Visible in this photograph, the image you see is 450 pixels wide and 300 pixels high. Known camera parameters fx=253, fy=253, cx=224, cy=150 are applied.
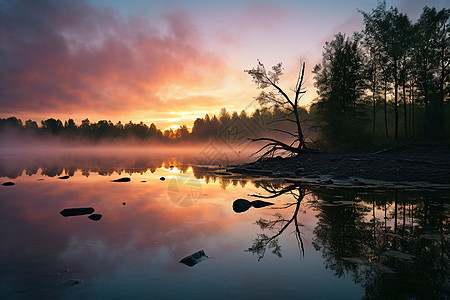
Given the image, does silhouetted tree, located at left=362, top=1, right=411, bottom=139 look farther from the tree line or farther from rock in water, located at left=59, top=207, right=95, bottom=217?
rock in water, located at left=59, top=207, right=95, bottom=217

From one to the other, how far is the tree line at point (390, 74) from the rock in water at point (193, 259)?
97.2ft

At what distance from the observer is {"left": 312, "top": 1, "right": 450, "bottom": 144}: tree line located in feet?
95.6

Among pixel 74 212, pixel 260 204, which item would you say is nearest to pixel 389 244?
pixel 260 204

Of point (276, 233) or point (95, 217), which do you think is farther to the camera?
point (95, 217)

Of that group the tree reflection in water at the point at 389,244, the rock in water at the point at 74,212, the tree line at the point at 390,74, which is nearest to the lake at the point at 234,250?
the tree reflection in water at the point at 389,244

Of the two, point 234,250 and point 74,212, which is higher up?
point 74,212

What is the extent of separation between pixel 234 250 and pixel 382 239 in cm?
374

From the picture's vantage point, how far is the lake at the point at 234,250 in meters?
4.19

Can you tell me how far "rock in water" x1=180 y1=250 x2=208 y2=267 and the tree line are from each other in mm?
29641

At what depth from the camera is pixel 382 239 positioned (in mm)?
6348

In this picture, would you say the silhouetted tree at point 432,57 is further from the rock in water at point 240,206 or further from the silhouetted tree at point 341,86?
the rock in water at point 240,206

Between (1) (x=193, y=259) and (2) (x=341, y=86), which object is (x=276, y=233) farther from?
(2) (x=341, y=86)

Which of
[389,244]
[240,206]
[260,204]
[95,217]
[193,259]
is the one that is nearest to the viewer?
[193,259]

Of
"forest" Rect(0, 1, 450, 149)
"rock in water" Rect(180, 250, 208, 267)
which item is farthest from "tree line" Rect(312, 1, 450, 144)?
"rock in water" Rect(180, 250, 208, 267)
